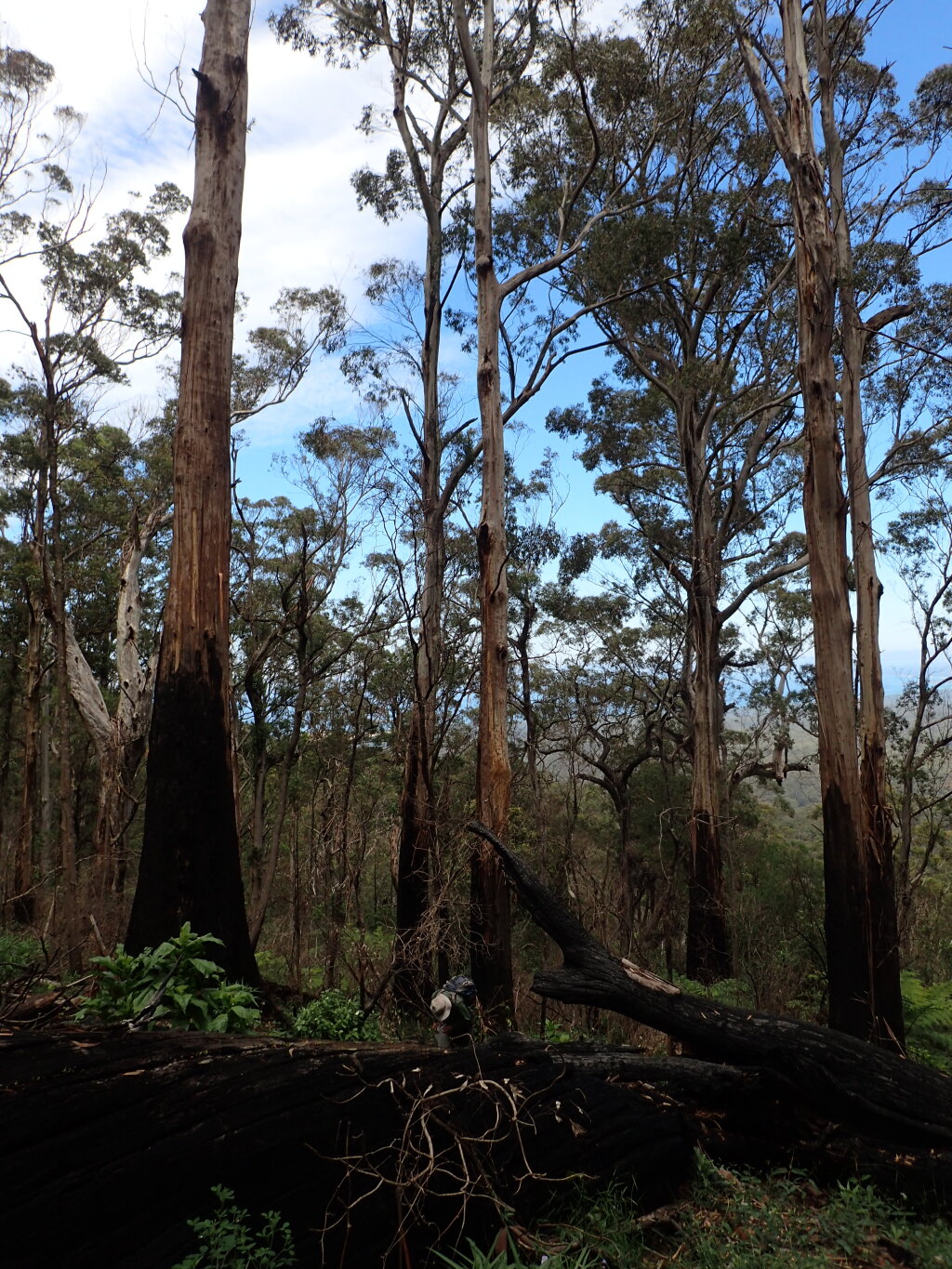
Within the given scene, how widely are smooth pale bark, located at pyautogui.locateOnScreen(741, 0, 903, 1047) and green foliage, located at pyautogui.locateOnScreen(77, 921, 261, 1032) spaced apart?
535 cm

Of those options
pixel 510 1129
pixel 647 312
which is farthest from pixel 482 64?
pixel 510 1129

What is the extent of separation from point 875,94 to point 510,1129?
16.7 meters

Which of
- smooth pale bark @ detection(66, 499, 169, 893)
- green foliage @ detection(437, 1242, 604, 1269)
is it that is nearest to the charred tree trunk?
green foliage @ detection(437, 1242, 604, 1269)

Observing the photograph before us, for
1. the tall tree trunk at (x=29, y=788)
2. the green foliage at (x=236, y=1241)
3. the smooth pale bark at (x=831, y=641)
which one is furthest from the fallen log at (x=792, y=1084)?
the tall tree trunk at (x=29, y=788)

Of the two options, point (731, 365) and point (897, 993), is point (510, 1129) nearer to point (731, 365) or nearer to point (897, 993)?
point (897, 993)

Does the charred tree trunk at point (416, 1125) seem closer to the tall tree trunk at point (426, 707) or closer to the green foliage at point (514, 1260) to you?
the green foliage at point (514, 1260)

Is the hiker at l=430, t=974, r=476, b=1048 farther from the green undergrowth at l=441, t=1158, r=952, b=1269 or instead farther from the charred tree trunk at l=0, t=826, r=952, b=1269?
the green undergrowth at l=441, t=1158, r=952, b=1269

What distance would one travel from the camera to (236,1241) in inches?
105

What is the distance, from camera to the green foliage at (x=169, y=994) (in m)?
3.67

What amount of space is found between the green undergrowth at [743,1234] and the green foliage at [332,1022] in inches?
117

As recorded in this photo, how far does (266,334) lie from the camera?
1805cm

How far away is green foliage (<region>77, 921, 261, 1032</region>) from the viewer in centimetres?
367

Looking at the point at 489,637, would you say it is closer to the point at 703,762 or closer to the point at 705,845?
the point at 703,762

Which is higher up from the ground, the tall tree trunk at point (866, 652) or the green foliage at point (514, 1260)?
the tall tree trunk at point (866, 652)
